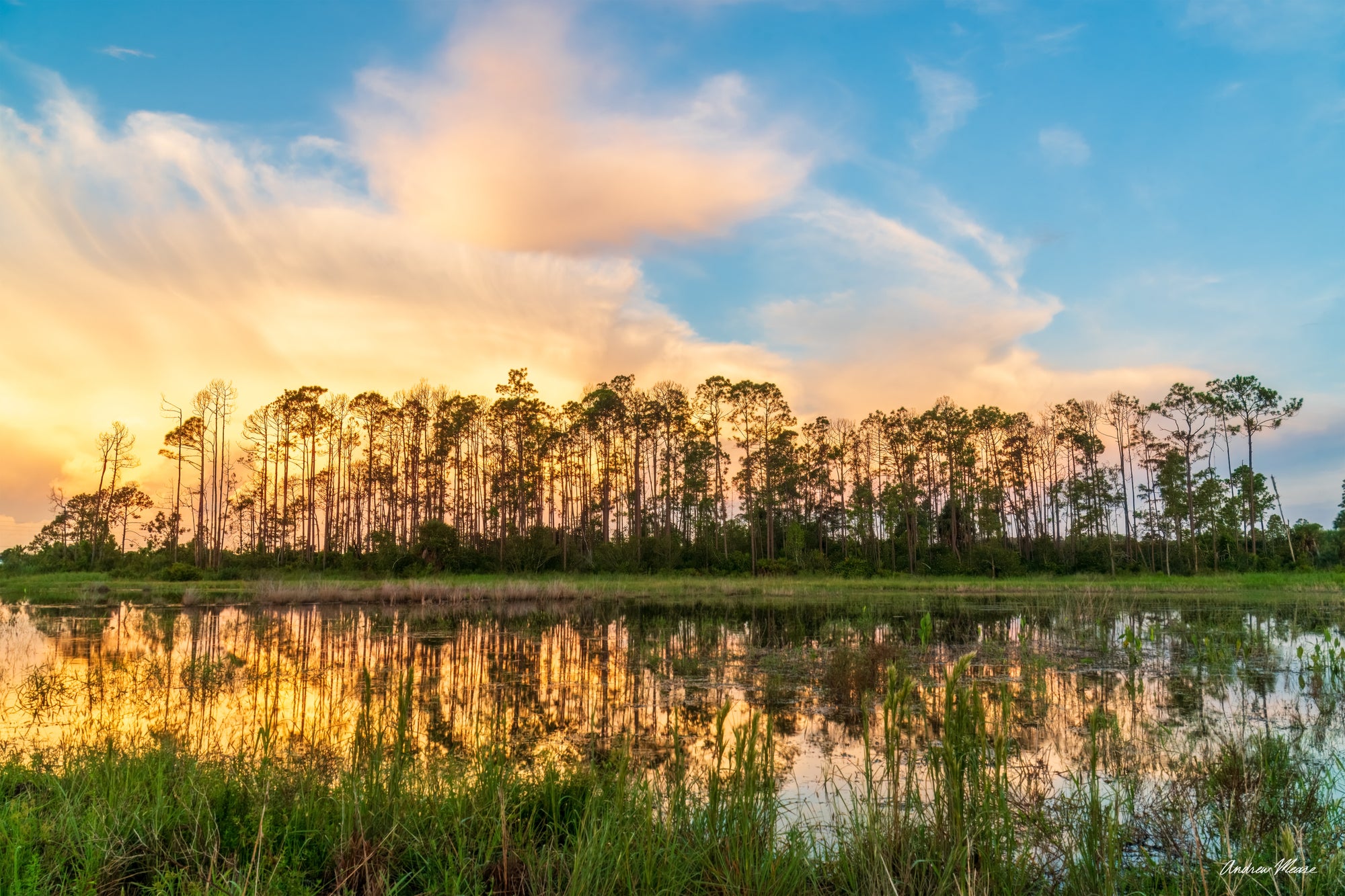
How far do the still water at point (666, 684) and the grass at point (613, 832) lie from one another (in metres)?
0.41

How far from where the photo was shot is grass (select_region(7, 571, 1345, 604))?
29750mm

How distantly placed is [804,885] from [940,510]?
60.4 m

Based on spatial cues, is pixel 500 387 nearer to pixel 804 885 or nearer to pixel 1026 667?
pixel 1026 667

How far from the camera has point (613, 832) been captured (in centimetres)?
397

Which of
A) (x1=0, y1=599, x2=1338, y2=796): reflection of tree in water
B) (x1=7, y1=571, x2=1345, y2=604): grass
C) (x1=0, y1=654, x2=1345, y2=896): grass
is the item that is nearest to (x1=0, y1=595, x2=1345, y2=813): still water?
(x1=0, y1=599, x2=1338, y2=796): reflection of tree in water

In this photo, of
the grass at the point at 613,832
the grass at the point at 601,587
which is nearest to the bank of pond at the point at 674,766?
the grass at the point at 613,832

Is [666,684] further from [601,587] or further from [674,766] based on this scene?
[601,587]

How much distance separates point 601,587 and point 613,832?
103 ft

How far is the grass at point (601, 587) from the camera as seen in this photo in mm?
29750

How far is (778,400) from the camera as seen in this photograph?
163 feet

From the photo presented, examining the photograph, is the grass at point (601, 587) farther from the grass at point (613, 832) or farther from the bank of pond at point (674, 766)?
the grass at point (613, 832)

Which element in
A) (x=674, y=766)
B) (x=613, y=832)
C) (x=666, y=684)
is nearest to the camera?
(x=613, y=832)

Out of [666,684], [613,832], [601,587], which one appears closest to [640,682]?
[666,684]

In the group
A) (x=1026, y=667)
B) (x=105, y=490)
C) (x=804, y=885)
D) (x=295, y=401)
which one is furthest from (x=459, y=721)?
(x=105, y=490)
